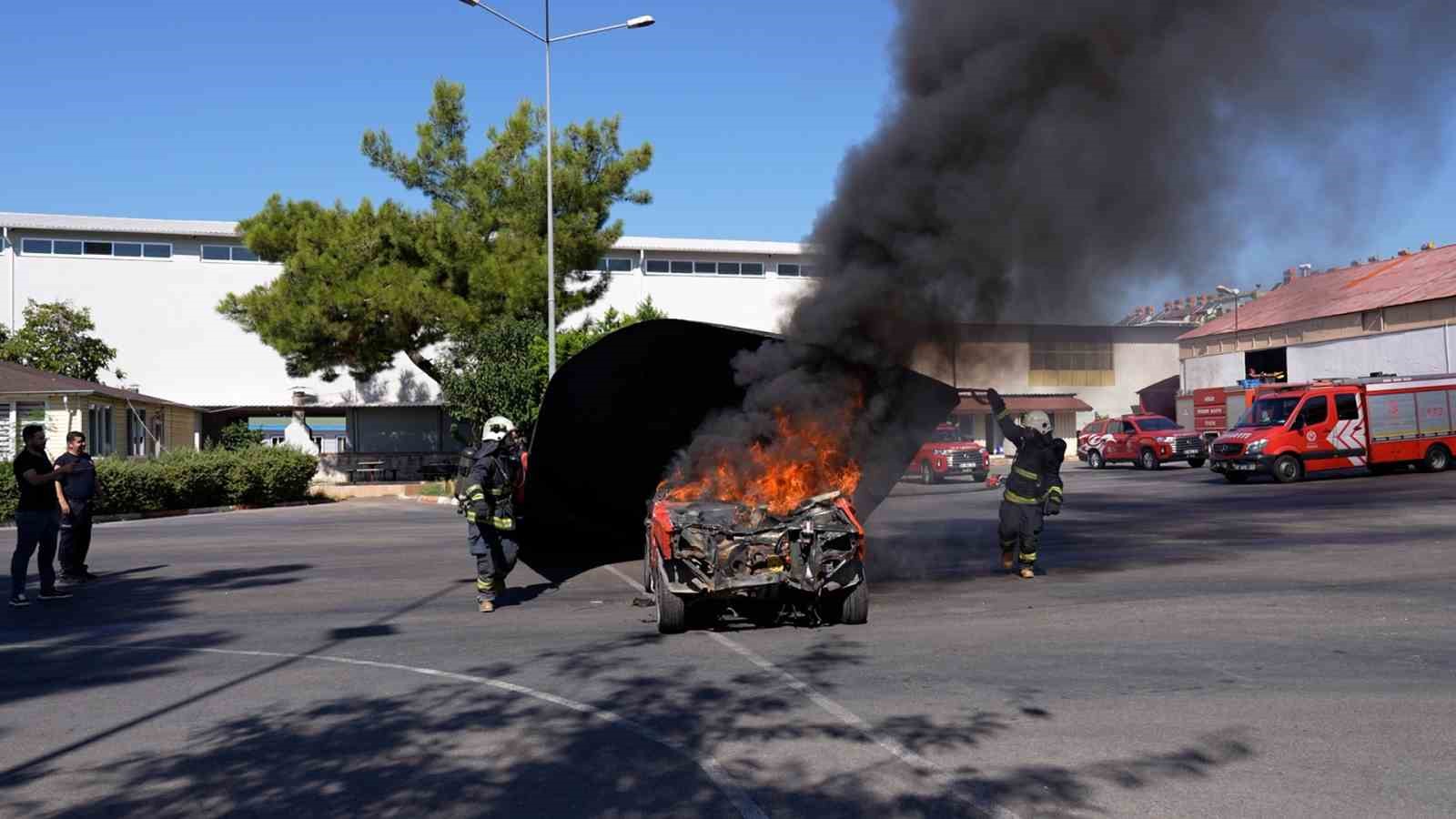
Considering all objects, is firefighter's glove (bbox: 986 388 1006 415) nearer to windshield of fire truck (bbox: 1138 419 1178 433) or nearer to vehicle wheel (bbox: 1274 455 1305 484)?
vehicle wheel (bbox: 1274 455 1305 484)

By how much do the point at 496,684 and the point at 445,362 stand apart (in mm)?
26565

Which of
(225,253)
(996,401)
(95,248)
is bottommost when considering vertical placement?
(996,401)

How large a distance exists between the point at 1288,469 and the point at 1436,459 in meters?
3.79

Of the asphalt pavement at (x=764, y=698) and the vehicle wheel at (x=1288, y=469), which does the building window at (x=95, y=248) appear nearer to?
the asphalt pavement at (x=764, y=698)

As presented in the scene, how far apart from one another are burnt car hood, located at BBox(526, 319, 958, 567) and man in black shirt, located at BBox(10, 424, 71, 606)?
465cm

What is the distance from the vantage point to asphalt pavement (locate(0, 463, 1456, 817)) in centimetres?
474

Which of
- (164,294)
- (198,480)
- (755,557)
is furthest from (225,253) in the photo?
(755,557)

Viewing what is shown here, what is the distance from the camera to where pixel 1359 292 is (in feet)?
138

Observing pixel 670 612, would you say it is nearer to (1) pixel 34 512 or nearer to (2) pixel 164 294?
(1) pixel 34 512

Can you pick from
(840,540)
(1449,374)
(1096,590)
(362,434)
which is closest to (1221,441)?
(1449,374)

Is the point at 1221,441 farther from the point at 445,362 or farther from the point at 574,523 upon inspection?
the point at 445,362

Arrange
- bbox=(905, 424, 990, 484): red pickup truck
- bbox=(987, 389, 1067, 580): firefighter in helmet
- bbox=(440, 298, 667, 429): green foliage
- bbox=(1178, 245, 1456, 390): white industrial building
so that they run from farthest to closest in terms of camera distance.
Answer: bbox=(1178, 245, 1456, 390): white industrial building
bbox=(905, 424, 990, 484): red pickup truck
bbox=(440, 298, 667, 429): green foliage
bbox=(987, 389, 1067, 580): firefighter in helmet

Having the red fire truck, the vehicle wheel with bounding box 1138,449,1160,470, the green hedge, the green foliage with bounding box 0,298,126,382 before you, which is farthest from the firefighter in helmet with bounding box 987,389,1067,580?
the green foliage with bounding box 0,298,126,382

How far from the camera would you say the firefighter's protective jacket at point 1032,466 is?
1124 cm
